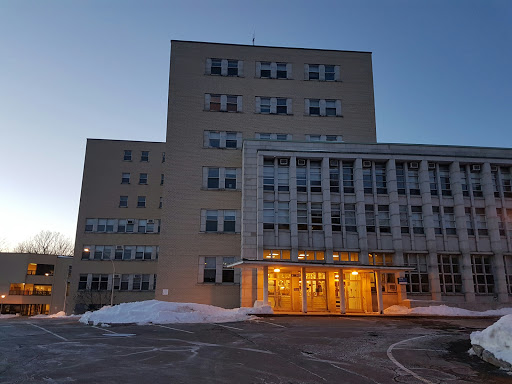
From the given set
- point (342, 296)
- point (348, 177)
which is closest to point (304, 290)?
point (342, 296)

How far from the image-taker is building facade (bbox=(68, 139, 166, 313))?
50125mm

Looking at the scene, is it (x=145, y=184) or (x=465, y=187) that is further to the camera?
(x=145, y=184)

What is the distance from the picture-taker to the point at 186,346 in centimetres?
1346

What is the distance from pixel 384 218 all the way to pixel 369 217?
4.11 feet

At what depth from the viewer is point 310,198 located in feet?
106

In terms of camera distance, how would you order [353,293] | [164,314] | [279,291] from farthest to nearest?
[353,293], [279,291], [164,314]

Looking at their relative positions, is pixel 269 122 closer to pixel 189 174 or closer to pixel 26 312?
pixel 189 174

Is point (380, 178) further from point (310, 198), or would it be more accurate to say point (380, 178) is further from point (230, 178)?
point (230, 178)

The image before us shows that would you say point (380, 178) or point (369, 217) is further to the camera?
point (380, 178)

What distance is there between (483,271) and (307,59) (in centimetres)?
2455

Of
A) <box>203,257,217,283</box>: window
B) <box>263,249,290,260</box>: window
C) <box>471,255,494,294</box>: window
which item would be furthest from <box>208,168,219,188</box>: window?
<box>471,255,494,294</box>: window

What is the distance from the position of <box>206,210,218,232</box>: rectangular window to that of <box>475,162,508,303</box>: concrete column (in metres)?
22.5

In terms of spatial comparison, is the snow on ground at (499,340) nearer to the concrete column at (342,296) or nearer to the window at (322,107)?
the concrete column at (342,296)

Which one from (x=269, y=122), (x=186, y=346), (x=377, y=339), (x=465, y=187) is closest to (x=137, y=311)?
(x=186, y=346)
